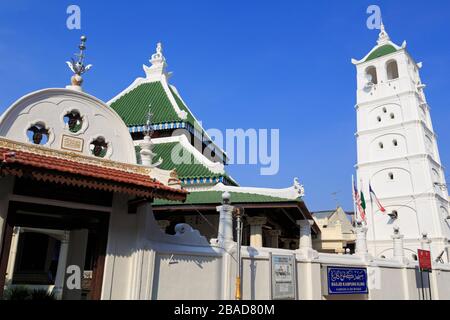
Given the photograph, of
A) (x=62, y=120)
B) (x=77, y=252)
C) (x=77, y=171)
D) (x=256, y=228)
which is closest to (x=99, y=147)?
(x=62, y=120)

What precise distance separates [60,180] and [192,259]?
13.5ft

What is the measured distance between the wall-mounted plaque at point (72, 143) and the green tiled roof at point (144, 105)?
10.8 m

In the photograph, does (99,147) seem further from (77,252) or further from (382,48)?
(382,48)

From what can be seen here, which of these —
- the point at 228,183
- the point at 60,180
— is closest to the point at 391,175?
the point at 228,183

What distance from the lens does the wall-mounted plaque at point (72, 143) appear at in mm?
9097

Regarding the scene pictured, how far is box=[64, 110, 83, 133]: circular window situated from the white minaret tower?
31.4 metres

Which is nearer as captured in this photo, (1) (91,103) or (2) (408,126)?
(1) (91,103)

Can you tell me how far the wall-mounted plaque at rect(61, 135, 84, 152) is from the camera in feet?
29.8

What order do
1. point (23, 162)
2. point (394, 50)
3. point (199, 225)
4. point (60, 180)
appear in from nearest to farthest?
point (23, 162) → point (60, 180) → point (199, 225) → point (394, 50)

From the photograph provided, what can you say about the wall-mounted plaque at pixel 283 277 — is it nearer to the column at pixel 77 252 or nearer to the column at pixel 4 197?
the column at pixel 77 252

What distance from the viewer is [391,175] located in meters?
36.4

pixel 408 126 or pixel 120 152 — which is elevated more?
pixel 408 126

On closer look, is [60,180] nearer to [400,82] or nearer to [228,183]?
[228,183]
